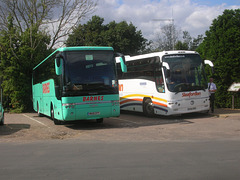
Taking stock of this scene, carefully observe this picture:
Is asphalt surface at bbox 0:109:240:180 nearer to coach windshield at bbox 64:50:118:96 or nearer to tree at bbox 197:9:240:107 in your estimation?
coach windshield at bbox 64:50:118:96

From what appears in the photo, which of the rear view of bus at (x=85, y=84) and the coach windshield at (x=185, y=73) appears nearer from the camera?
the rear view of bus at (x=85, y=84)

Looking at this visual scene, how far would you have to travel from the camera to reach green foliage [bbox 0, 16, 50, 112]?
22.0m

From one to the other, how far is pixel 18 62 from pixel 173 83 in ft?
38.9

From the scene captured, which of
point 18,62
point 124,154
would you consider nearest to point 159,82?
point 124,154

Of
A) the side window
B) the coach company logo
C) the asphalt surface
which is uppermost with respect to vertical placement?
the side window

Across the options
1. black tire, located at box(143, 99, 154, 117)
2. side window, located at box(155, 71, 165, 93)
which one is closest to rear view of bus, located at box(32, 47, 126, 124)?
side window, located at box(155, 71, 165, 93)

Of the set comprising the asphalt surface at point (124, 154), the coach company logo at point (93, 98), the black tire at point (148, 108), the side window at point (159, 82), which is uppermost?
the side window at point (159, 82)

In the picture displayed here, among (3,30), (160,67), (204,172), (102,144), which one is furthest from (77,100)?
(3,30)

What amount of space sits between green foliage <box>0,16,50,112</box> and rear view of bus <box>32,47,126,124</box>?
9686mm

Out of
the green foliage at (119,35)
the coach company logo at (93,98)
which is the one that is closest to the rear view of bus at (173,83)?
the coach company logo at (93,98)

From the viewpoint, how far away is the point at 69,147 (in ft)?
28.9

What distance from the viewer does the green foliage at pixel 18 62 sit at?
72.2ft

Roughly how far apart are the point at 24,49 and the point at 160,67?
1086cm

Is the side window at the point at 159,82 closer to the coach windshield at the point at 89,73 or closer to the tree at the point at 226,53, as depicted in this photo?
the coach windshield at the point at 89,73
